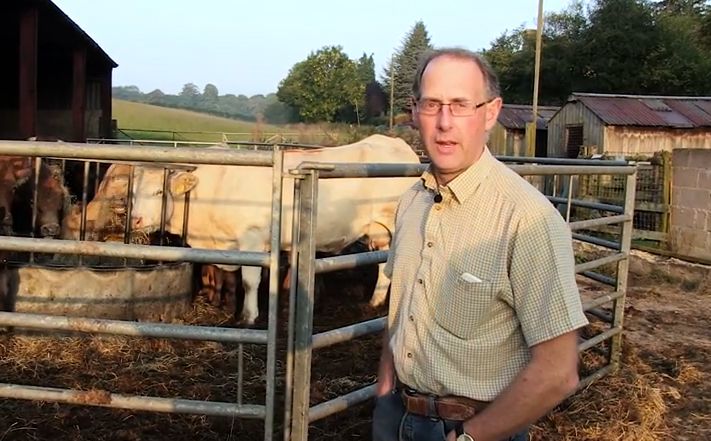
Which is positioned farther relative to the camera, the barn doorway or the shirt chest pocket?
the barn doorway

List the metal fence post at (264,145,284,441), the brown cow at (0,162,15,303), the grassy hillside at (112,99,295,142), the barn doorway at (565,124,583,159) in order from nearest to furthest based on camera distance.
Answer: the metal fence post at (264,145,284,441) → the brown cow at (0,162,15,303) → the barn doorway at (565,124,583,159) → the grassy hillside at (112,99,295,142)

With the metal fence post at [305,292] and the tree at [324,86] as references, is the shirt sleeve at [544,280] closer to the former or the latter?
the metal fence post at [305,292]

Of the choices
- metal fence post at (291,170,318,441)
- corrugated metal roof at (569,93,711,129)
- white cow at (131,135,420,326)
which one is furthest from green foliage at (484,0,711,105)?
metal fence post at (291,170,318,441)

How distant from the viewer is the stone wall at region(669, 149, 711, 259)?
31.6ft

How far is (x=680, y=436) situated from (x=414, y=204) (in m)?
3.17

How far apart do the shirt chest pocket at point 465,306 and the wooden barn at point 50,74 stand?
39.8 feet

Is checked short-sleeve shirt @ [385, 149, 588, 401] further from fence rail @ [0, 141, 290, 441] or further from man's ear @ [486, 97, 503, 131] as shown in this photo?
fence rail @ [0, 141, 290, 441]

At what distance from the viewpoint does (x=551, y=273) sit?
1752 millimetres

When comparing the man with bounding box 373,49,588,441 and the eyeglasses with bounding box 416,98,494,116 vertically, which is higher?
the eyeglasses with bounding box 416,98,494,116

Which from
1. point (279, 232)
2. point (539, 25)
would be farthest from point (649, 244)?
point (539, 25)

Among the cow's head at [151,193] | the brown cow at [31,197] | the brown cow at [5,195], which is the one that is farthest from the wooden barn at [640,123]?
the brown cow at [5,195]

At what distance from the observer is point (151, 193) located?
738 cm

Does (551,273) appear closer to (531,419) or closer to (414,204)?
(531,419)

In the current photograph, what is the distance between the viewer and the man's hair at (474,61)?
6.22ft
